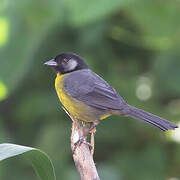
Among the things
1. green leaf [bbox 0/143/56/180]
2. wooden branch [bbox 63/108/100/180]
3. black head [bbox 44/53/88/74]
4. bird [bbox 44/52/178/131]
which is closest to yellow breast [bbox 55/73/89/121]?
bird [bbox 44/52/178/131]

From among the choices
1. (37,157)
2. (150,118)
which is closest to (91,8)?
(150,118)

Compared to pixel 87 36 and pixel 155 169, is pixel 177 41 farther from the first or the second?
pixel 155 169

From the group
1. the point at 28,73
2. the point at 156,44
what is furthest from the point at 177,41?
the point at 28,73

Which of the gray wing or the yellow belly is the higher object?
the gray wing

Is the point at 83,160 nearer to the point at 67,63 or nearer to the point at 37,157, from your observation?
the point at 37,157

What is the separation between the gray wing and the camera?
380cm

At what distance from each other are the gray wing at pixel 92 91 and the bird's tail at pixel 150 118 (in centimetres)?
10

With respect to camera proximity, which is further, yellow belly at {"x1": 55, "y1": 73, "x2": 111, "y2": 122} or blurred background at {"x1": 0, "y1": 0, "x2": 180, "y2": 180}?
blurred background at {"x1": 0, "y1": 0, "x2": 180, "y2": 180}

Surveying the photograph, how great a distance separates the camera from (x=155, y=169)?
477 cm

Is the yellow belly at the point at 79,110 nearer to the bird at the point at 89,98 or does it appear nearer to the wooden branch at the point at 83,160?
the bird at the point at 89,98

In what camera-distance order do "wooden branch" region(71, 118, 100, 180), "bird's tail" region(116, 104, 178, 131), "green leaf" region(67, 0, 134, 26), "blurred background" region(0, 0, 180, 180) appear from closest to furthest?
"wooden branch" region(71, 118, 100, 180) < "bird's tail" region(116, 104, 178, 131) < "green leaf" region(67, 0, 134, 26) < "blurred background" region(0, 0, 180, 180)

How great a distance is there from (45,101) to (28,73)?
0.41 meters

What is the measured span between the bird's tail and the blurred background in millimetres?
1112

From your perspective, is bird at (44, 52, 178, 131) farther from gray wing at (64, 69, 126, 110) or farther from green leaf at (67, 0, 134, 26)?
green leaf at (67, 0, 134, 26)
